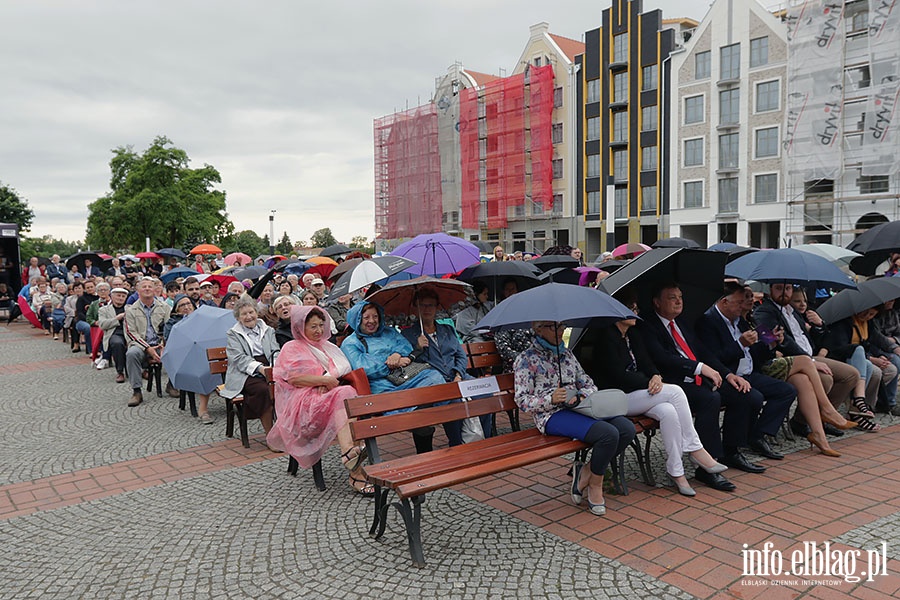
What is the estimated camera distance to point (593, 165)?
2012 inches

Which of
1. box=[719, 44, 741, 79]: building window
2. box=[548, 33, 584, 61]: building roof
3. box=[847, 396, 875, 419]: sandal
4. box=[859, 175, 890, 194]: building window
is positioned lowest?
box=[847, 396, 875, 419]: sandal

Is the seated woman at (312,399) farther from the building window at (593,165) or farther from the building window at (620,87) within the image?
the building window at (593,165)

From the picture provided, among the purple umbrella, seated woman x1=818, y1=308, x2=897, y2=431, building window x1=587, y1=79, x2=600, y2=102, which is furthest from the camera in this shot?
building window x1=587, y1=79, x2=600, y2=102

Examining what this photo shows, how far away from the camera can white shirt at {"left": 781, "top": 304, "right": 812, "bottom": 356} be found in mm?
6773

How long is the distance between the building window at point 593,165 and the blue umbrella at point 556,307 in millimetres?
47778

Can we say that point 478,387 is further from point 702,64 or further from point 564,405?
point 702,64

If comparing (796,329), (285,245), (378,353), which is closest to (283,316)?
(378,353)

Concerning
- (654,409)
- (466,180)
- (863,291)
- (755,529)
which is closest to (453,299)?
(654,409)

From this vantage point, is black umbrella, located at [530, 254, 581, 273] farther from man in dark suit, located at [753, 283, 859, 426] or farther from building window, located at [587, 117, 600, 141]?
building window, located at [587, 117, 600, 141]

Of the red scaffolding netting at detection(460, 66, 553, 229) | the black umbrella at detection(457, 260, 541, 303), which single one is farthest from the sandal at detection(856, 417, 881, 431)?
the red scaffolding netting at detection(460, 66, 553, 229)

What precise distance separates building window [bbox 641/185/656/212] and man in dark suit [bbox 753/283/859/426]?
4125cm

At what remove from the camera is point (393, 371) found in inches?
239

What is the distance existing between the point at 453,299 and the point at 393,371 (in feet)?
3.06

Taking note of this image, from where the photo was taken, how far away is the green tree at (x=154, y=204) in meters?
44.4
